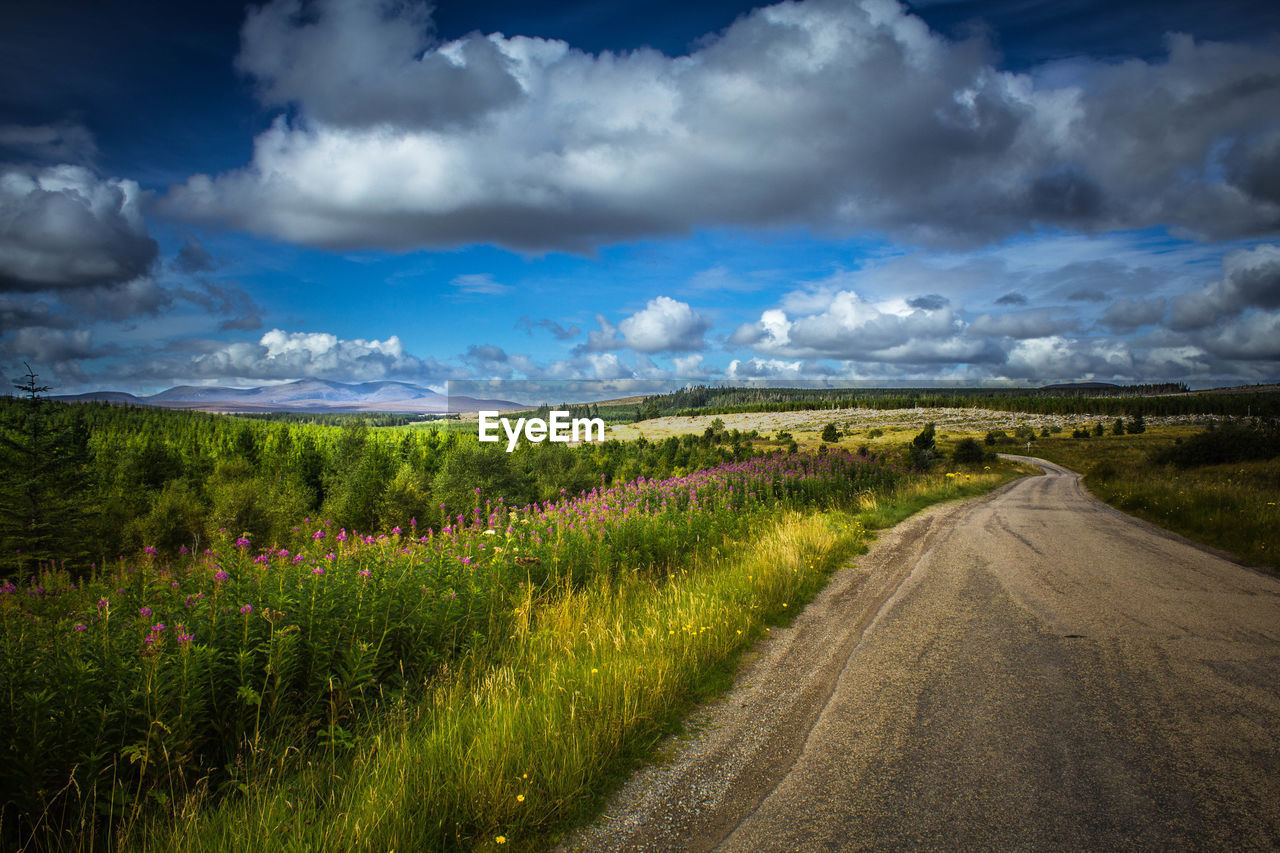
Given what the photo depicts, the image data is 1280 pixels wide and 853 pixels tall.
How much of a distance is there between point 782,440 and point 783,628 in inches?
1564

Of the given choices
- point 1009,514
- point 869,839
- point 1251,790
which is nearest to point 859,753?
point 869,839

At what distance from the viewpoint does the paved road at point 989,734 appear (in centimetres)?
307

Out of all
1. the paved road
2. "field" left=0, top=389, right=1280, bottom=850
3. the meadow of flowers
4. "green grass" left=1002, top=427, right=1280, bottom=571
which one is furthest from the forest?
"green grass" left=1002, top=427, right=1280, bottom=571

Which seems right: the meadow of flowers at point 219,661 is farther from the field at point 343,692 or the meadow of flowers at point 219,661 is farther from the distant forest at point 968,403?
the distant forest at point 968,403

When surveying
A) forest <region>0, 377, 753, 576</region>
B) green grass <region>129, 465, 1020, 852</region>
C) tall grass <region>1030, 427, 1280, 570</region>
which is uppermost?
green grass <region>129, 465, 1020, 852</region>

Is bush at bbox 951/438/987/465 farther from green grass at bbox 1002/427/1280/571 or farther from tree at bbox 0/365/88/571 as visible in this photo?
tree at bbox 0/365/88/571

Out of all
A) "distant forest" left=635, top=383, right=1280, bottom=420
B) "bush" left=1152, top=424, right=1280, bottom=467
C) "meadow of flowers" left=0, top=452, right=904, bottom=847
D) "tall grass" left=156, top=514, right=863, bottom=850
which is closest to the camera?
"tall grass" left=156, top=514, right=863, bottom=850

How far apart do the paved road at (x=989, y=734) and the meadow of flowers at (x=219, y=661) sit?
2.34 metres

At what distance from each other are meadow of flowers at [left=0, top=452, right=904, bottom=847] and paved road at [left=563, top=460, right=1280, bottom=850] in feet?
7.69

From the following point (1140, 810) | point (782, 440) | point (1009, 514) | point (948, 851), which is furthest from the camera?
point (782, 440)

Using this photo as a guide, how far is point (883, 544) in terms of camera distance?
11641 millimetres

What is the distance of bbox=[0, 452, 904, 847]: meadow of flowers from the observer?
3066 mm

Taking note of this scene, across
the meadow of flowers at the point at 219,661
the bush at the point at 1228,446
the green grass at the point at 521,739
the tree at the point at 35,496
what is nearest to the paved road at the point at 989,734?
the green grass at the point at 521,739

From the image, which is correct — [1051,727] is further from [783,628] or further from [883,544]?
[883,544]
